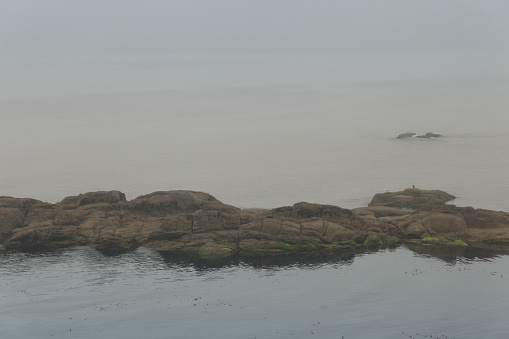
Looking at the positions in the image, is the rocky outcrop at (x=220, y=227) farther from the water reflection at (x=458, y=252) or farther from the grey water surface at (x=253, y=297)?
the grey water surface at (x=253, y=297)

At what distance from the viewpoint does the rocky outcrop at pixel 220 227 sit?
8644 cm

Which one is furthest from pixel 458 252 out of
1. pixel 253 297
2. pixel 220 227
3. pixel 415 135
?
pixel 415 135

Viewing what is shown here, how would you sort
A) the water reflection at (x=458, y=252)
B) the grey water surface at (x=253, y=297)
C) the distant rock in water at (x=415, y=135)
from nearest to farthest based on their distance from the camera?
1. the grey water surface at (x=253, y=297)
2. the water reflection at (x=458, y=252)
3. the distant rock in water at (x=415, y=135)

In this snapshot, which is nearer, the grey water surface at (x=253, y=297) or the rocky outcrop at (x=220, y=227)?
the grey water surface at (x=253, y=297)

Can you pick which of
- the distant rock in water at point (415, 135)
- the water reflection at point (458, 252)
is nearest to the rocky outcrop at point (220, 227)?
the water reflection at point (458, 252)

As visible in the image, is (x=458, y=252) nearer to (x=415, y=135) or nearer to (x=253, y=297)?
(x=253, y=297)

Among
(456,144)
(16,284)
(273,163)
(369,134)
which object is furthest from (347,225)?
(369,134)

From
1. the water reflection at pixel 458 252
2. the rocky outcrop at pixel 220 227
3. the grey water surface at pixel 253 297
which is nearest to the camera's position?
the grey water surface at pixel 253 297

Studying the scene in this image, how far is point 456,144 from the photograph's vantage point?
177 metres

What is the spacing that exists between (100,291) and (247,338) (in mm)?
19410

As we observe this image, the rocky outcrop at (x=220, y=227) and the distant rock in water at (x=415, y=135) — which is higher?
the distant rock in water at (x=415, y=135)

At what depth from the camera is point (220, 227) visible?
89.0 metres

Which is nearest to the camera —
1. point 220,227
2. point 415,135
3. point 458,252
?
point 458,252

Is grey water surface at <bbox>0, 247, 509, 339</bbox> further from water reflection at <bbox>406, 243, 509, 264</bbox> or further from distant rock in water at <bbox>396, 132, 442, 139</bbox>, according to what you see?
distant rock in water at <bbox>396, 132, 442, 139</bbox>
